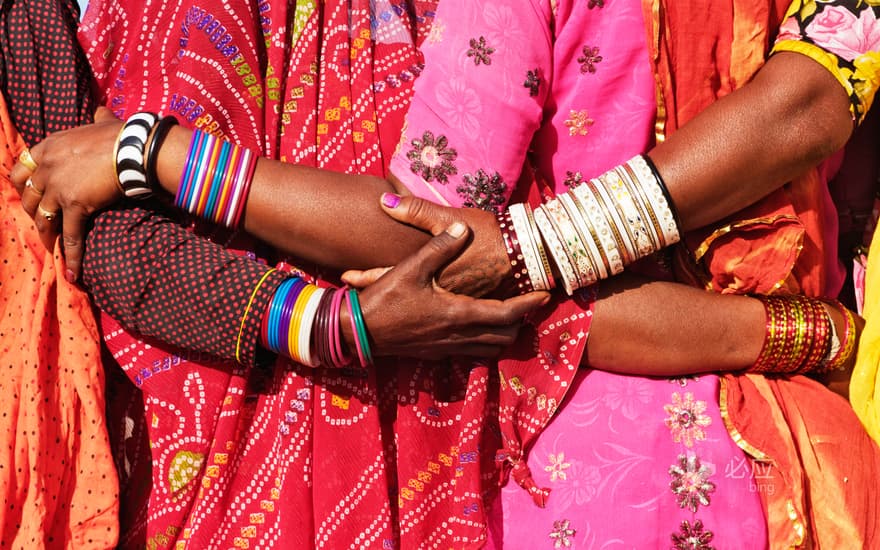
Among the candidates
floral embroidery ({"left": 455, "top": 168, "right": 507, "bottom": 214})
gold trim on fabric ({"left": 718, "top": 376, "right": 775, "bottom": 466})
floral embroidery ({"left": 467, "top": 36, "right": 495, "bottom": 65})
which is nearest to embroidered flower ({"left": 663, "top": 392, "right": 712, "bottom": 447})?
gold trim on fabric ({"left": 718, "top": 376, "right": 775, "bottom": 466})

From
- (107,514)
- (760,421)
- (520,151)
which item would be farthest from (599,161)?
(107,514)

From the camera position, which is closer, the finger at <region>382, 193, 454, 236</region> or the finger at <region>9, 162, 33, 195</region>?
the finger at <region>382, 193, 454, 236</region>

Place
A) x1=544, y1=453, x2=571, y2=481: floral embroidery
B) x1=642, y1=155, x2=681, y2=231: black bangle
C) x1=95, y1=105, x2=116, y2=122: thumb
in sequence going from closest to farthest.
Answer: x1=642, y1=155, x2=681, y2=231: black bangle < x1=544, y1=453, x2=571, y2=481: floral embroidery < x1=95, y1=105, x2=116, y2=122: thumb

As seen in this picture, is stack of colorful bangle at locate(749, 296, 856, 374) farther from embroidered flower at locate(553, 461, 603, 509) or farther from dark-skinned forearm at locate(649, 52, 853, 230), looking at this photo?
embroidered flower at locate(553, 461, 603, 509)

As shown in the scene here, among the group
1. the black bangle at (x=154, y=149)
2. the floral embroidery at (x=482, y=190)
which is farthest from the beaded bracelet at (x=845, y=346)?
the black bangle at (x=154, y=149)

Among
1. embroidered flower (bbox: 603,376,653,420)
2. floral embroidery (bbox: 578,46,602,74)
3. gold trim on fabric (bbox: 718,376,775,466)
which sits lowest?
embroidered flower (bbox: 603,376,653,420)

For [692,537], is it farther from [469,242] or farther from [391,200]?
[391,200]

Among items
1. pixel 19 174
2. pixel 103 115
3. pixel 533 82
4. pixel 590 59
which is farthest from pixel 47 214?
pixel 590 59

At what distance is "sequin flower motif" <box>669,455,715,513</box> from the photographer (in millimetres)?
1652

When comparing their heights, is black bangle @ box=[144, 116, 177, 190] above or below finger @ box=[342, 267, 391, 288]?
above

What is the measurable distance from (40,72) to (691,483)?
1.58m

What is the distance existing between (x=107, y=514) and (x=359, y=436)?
546 millimetres

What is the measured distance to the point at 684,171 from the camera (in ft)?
5.30

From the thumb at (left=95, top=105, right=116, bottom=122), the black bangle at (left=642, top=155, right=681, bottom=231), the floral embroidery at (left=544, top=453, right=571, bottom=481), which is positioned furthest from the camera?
the thumb at (left=95, top=105, right=116, bottom=122)
